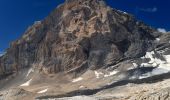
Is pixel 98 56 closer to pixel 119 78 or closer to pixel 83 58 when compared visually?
pixel 83 58

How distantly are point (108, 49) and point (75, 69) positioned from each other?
51.6 feet

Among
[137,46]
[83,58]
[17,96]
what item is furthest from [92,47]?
[17,96]

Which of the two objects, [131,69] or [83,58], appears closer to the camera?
[131,69]

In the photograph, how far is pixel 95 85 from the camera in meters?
164

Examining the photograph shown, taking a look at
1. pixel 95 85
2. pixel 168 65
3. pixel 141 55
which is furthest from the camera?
pixel 141 55

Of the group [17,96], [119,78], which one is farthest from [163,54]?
A: [17,96]

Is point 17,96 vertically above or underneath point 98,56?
underneath

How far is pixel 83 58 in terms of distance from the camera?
641ft

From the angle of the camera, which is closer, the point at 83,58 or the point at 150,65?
the point at 150,65

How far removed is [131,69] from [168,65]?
1540 centimetres

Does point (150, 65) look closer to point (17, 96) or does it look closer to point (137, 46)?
point (137, 46)

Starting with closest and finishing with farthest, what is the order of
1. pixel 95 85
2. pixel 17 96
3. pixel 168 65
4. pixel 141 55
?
pixel 17 96 → pixel 95 85 → pixel 168 65 → pixel 141 55

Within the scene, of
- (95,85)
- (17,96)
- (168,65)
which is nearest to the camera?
(17,96)

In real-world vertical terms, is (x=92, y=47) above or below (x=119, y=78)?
above
